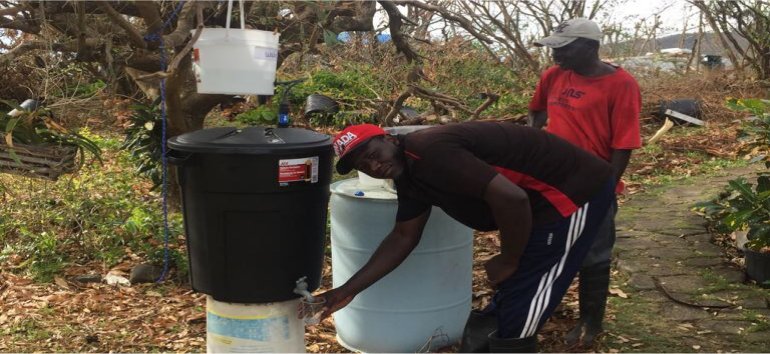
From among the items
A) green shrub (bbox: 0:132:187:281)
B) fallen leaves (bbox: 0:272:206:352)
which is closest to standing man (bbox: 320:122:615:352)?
fallen leaves (bbox: 0:272:206:352)

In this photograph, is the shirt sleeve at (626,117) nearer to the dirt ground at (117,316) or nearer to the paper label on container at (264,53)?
the dirt ground at (117,316)

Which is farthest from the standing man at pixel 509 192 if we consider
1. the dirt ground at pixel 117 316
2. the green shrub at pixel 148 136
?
the green shrub at pixel 148 136

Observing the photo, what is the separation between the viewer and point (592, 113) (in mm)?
3713

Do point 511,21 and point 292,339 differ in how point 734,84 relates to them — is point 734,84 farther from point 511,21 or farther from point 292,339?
point 292,339

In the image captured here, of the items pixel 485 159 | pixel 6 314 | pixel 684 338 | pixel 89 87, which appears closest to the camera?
pixel 485 159

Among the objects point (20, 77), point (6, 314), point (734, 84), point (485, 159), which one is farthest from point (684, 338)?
point (734, 84)

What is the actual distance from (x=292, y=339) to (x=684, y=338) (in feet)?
7.06

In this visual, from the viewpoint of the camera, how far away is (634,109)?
367 centimetres

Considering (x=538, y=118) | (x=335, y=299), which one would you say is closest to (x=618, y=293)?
(x=538, y=118)

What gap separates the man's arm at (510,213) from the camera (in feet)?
8.58

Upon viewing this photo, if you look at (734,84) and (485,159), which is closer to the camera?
(485,159)

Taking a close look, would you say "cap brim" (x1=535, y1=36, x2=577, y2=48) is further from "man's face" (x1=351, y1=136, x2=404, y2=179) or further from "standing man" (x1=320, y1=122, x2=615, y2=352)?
"man's face" (x1=351, y1=136, x2=404, y2=179)

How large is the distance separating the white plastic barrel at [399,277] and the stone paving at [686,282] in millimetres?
1185

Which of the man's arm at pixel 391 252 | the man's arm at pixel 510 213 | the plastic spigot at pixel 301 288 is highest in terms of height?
the man's arm at pixel 510 213
